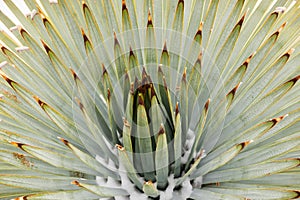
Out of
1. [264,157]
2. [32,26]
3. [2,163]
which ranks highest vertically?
A: [32,26]

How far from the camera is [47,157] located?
989 mm

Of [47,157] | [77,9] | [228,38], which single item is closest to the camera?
[47,157]

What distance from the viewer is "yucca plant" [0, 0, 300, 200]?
970 millimetres

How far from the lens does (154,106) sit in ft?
2.98

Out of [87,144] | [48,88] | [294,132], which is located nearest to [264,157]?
[294,132]

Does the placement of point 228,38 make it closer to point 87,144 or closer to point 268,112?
point 268,112

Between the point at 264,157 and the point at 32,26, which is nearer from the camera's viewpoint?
the point at 264,157

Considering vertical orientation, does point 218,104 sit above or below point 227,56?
below

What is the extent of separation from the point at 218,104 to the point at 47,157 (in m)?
0.38

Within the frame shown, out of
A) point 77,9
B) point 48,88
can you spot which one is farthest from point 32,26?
point 48,88

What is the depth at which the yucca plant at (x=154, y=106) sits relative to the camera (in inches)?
38.2

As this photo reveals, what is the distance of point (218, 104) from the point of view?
108 cm

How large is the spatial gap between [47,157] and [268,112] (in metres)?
0.51

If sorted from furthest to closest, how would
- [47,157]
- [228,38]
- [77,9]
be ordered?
[77,9] < [228,38] < [47,157]
